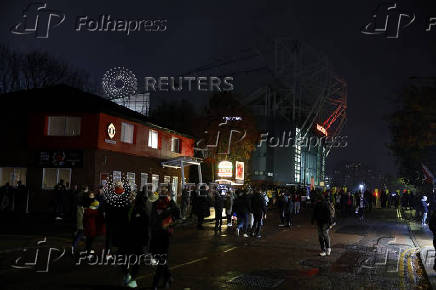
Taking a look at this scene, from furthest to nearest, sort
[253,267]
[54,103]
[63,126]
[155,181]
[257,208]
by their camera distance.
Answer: [155,181] < [63,126] < [54,103] < [257,208] < [253,267]

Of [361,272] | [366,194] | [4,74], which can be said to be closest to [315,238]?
[361,272]

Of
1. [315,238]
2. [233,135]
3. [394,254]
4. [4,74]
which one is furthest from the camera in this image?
[233,135]

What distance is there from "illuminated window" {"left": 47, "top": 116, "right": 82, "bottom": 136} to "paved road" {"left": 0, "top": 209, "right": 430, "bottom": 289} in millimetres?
9851

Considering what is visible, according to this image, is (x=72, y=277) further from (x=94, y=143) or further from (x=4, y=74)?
(x=4, y=74)

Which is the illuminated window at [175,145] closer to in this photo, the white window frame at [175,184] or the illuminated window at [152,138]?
the white window frame at [175,184]

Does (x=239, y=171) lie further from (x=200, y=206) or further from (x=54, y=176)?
(x=200, y=206)

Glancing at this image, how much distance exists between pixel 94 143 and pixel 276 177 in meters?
62.0

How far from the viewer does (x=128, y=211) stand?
8625 millimetres

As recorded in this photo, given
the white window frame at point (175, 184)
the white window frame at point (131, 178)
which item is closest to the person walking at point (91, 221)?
the white window frame at point (131, 178)

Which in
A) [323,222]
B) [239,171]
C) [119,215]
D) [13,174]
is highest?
[239,171]

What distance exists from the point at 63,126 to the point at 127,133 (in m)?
4.36

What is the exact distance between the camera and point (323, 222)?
13039 mm

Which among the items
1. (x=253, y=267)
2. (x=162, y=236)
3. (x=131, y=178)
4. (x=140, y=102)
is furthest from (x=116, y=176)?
(x=140, y=102)

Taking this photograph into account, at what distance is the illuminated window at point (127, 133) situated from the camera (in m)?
28.7
